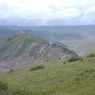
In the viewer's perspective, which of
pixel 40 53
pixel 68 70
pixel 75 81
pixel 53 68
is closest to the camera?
pixel 75 81

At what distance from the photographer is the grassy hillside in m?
17.7

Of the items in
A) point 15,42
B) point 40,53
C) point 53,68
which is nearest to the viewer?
point 53,68

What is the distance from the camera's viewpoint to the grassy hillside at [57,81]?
17688 mm

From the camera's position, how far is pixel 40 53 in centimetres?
11731

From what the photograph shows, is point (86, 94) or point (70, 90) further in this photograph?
point (70, 90)

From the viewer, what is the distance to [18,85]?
2034 cm

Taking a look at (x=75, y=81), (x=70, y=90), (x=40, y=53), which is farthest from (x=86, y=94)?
(x=40, y=53)

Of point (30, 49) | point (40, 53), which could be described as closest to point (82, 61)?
point (40, 53)

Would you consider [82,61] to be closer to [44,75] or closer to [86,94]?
[44,75]

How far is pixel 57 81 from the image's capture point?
797 inches

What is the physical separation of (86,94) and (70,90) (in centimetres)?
127

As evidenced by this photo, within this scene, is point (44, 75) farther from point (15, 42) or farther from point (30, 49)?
point (15, 42)

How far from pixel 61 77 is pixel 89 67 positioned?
2.33m

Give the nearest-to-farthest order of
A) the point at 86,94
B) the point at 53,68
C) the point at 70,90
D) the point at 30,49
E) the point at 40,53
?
the point at 86,94 < the point at 70,90 < the point at 53,68 < the point at 40,53 < the point at 30,49
